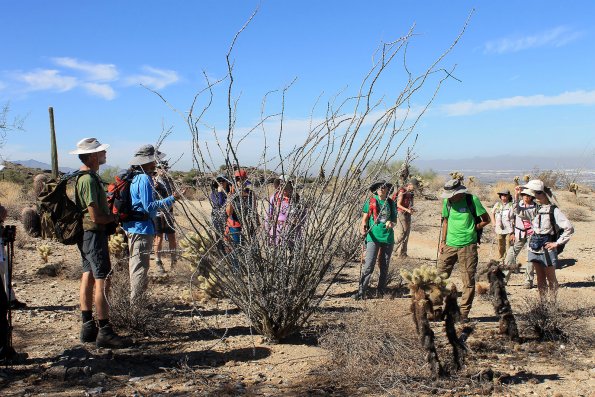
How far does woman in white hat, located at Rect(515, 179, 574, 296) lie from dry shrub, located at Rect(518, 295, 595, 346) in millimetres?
919

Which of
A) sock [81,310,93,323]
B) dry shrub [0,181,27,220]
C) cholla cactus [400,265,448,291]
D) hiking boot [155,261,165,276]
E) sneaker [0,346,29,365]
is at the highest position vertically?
dry shrub [0,181,27,220]

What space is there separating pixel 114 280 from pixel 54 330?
0.79 metres

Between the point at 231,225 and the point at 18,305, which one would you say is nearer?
the point at 231,225

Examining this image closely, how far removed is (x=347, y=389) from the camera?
4.27m

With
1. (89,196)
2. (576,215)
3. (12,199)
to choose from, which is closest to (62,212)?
(89,196)

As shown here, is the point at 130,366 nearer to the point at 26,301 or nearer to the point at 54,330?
the point at 54,330

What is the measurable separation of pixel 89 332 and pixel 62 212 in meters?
1.18

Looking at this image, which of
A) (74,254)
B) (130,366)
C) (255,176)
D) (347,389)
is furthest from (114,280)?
(74,254)

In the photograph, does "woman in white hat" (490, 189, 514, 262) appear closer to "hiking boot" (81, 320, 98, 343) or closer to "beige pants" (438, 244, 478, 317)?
"beige pants" (438, 244, 478, 317)

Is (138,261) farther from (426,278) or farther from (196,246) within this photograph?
(426,278)

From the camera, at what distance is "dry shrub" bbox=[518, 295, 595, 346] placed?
5418mm

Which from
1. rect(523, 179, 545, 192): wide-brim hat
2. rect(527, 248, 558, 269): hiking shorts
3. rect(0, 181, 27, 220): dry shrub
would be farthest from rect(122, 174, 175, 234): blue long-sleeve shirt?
rect(0, 181, 27, 220): dry shrub

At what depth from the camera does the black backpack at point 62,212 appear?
5.13 metres

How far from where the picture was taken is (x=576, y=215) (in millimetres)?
18875
